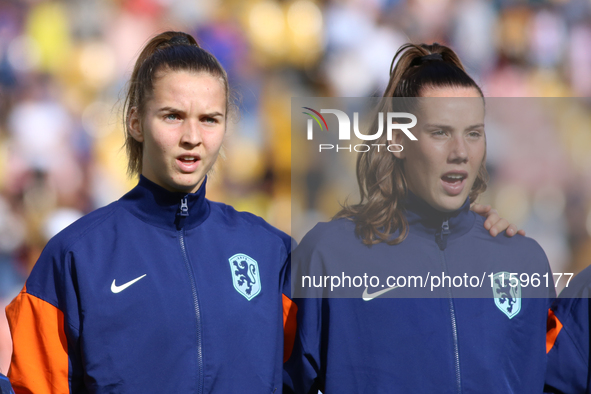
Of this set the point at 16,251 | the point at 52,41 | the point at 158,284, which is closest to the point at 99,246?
the point at 158,284

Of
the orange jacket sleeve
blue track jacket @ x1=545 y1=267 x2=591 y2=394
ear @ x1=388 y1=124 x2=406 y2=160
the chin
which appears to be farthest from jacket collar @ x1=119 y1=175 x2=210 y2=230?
blue track jacket @ x1=545 y1=267 x2=591 y2=394

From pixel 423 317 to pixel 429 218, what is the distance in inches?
10.1

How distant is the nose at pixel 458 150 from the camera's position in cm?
161

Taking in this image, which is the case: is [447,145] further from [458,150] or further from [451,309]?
[451,309]

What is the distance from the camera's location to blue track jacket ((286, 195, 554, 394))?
1.56 metres

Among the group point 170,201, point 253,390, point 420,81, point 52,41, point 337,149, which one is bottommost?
point 253,390

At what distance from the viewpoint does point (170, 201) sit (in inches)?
63.3

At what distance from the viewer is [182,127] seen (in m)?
1.56

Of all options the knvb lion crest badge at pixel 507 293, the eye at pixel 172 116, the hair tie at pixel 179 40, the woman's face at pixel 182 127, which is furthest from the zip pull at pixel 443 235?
the hair tie at pixel 179 40

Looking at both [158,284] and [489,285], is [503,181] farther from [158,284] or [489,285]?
[158,284]

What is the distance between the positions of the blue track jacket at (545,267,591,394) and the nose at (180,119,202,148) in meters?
1.06

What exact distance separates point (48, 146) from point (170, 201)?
217 cm

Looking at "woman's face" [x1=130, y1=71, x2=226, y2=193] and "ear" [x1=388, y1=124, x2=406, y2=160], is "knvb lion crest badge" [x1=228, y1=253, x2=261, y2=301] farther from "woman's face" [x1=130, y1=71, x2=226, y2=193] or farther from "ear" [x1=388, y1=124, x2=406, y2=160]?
"ear" [x1=388, y1=124, x2=406, y2=160]

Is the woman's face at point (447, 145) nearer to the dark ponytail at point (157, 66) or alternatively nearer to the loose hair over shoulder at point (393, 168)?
the loose hair over shoulder at point (393, 168)
